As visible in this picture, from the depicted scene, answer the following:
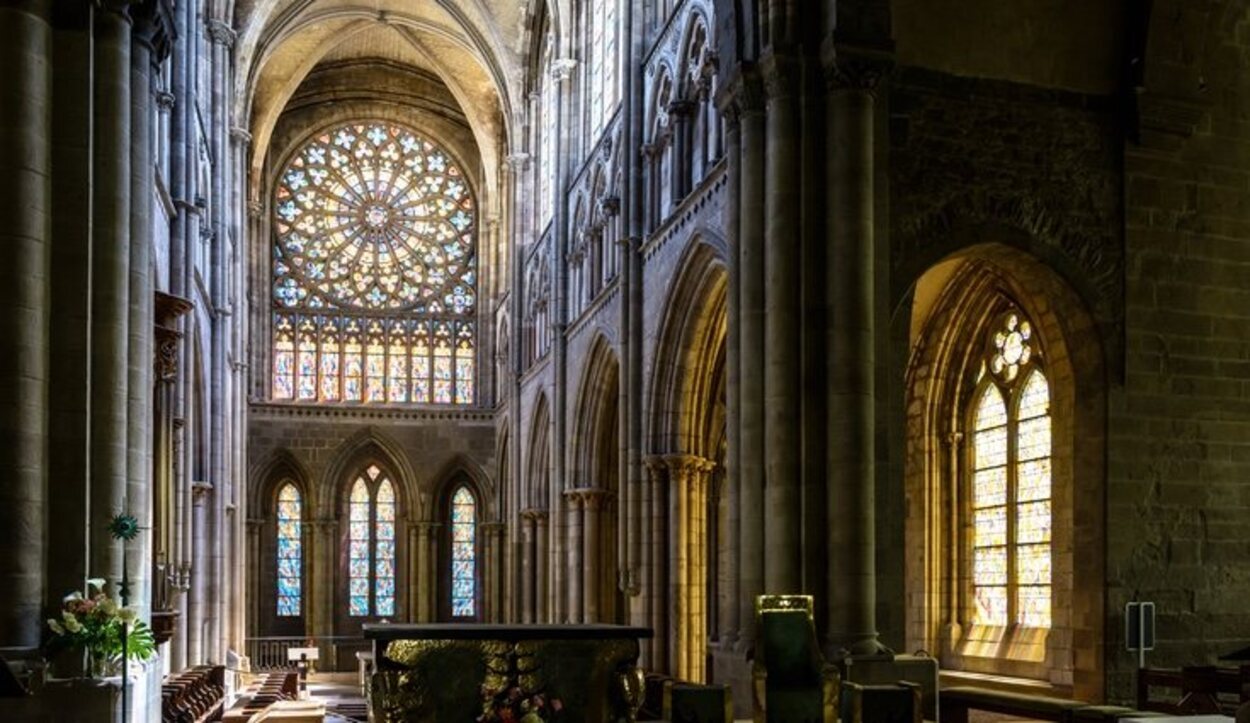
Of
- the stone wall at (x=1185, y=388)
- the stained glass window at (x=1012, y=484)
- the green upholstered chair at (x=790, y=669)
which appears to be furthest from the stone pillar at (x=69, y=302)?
the stained glass window at (x=1012, y=484)

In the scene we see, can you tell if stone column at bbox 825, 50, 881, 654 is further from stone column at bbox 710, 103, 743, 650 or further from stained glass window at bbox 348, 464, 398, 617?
stained glass window at bbox 348, 464, 398, 617

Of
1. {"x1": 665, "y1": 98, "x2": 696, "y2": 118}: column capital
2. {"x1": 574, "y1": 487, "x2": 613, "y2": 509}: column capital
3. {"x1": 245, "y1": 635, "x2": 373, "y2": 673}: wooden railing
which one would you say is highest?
{"x1": 665, "y1": 98, "x2": 696, "y2": 118}: column capital

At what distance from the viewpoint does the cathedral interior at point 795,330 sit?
37.6 feet

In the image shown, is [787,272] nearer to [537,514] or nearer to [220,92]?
[220,92]

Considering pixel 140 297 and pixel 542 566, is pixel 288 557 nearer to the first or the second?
pixel 542 566

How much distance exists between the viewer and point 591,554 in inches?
1054

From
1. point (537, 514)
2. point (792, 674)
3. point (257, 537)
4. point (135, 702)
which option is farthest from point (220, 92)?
point (792, 674)

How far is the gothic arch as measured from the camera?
14906mm

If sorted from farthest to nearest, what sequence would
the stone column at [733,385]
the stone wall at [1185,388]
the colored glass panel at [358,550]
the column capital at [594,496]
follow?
the colored glass panel at [358,550] → the column capital at [594,496] → the stone column at [733,385] → the stone wall at [1185,388]

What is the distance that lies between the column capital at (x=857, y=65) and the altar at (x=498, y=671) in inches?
254

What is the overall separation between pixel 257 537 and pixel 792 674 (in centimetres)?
2818

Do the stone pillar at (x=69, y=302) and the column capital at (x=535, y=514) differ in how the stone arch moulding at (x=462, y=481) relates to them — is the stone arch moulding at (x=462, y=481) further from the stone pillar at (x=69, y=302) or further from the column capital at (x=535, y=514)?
the stone pillar at (x=69, y=302)

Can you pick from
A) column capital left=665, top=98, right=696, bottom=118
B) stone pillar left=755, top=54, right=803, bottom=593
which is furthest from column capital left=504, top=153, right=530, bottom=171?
stone pillar left=755, top=54, right=803, bottom=593

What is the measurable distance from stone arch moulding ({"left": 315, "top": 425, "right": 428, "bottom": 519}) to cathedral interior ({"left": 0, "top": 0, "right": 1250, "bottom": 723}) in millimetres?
7893
